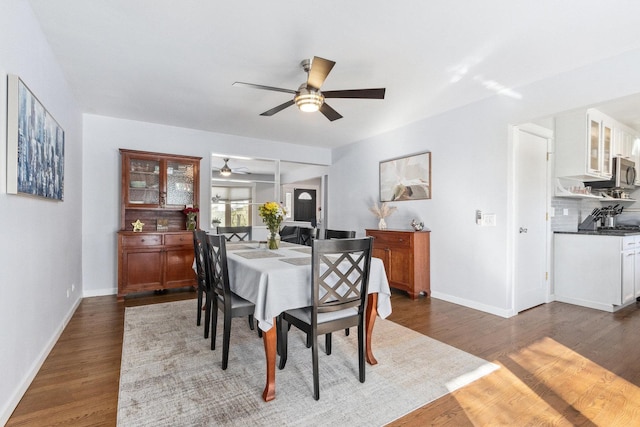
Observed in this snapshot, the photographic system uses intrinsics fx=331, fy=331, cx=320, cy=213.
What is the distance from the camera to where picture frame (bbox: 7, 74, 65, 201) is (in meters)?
1.81

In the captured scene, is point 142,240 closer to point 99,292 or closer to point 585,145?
→ point 99,292

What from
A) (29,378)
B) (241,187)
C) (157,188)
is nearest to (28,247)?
(29,378)

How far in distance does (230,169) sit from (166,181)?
1137mm

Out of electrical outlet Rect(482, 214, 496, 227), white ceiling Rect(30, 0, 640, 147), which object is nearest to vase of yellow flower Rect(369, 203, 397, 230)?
electrical outlet Rect(482, 214, 496, 227)

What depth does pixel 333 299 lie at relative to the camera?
2.15m

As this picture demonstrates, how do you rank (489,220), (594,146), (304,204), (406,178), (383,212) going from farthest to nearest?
(304,204), (383,212), (406,178), (594,146), (489,220)

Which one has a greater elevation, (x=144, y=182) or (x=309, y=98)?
(x=309, y=98)

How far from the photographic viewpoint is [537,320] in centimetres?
350

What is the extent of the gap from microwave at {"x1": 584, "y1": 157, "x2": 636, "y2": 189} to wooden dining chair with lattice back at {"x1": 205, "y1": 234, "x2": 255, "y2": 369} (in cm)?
511

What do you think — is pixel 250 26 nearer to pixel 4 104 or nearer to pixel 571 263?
pixel 4 104

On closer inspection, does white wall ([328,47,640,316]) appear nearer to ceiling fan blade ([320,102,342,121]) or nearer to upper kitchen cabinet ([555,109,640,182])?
upper kitchen cabinet ([555,109,640,182])

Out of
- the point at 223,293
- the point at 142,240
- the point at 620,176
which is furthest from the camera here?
the point at 620,176

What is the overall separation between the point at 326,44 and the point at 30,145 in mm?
2140

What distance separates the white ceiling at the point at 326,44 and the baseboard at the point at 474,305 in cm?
238
